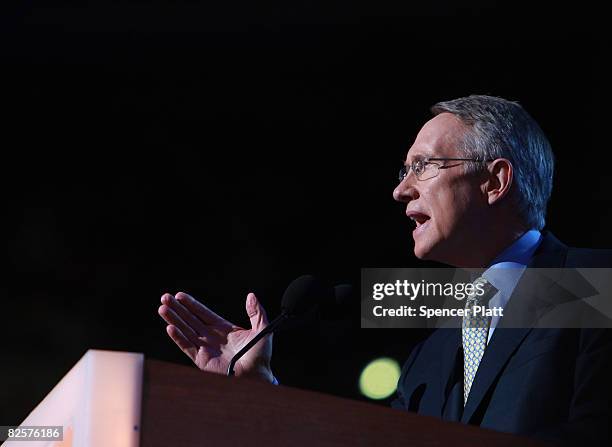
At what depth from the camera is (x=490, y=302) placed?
Result: 6.46ft

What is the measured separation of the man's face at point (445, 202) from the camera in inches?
84.7

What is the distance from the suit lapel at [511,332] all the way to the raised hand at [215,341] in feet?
1.38

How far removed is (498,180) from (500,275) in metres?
0.28

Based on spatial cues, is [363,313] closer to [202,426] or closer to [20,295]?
[20,295]

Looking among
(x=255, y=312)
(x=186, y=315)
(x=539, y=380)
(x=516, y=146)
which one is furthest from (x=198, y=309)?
(x=516, y=146)

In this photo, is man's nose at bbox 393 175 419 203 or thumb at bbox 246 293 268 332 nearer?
thumb at bbox 246 293 268 332

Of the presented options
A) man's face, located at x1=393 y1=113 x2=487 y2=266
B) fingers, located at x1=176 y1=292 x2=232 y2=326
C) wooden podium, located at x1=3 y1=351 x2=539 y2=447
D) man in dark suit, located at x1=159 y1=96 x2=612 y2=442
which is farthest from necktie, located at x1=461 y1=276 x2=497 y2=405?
wooden podium, located at x1=3 y1=351 x2=539 y2=447

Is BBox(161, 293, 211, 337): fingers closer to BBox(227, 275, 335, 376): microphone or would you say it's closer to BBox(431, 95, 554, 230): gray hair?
BBox(227, 275, 335, 376): microphone

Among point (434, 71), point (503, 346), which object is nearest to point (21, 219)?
point (434, 71)

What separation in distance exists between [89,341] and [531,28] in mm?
1830

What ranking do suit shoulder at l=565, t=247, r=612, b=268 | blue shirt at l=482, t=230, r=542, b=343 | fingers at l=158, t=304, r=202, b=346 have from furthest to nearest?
blue shirt at l=482, t=230, r=542, b=343, suit shoulder at l=565, t=247, r=612, b=268, fingers at l=158, t=304, r=202, b=346

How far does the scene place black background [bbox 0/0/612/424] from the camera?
9.73 feet

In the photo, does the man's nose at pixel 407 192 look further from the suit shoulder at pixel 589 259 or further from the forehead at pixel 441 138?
the suit shoulder at pixel 589 259

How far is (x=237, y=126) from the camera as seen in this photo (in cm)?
314
